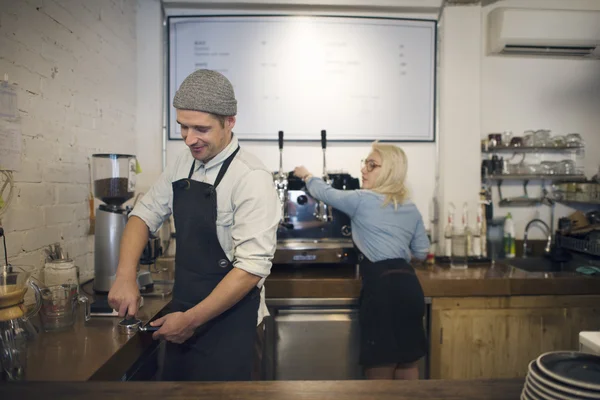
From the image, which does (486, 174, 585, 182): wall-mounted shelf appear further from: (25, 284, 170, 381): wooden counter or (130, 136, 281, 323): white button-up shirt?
(25, 284, 170, 381): wooden counter

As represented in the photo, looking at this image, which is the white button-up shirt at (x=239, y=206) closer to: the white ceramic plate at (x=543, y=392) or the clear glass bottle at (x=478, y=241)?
the white ceramic plate at (x=543, y=392)

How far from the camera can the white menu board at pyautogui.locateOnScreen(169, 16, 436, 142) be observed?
3.11 meters

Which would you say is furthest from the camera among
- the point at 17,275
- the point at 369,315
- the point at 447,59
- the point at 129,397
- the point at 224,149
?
the point at 447,59

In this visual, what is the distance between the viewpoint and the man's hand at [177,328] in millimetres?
1494

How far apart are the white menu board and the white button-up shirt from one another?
56.1 inches

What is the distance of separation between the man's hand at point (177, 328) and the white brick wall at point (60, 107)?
2.53 ft

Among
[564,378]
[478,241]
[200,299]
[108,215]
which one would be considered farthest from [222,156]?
[478,241]

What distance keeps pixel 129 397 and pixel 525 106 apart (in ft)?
10.6

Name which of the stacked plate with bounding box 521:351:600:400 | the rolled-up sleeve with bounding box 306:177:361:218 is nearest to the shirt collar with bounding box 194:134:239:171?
the rolled-up sleeve with bounding box 306:177:361:218

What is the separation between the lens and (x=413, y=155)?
322 cm

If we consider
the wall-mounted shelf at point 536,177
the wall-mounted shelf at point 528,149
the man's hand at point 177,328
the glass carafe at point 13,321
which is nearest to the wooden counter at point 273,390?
the glass carafe at point 13,321

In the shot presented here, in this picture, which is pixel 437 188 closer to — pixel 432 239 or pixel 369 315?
pixel 432 239

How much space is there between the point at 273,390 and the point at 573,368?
58 centimetres

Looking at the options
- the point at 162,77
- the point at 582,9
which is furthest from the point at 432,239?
the point at 162,77
